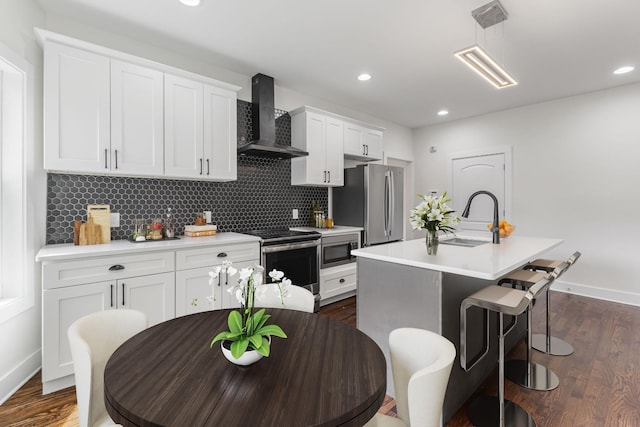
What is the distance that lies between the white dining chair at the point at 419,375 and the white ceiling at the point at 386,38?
7.75ft

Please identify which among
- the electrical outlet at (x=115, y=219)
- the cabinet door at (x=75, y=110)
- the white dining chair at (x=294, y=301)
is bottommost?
the white dining chair at (x=294, y=301)

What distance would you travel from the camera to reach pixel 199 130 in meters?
2.94

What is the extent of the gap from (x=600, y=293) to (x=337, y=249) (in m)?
3.67

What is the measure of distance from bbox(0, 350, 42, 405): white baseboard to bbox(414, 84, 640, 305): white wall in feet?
19.5

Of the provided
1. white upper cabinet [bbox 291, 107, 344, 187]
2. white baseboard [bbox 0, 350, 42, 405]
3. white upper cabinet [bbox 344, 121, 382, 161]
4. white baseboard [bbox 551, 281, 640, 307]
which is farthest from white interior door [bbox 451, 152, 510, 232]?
white baseboard [bbox 0, 350, 42, 405]

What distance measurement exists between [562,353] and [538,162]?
3.06 meters

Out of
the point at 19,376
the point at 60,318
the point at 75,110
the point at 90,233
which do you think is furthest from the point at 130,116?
the point at 19,376

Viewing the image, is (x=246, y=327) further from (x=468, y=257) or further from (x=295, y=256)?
(x=295, y=256)

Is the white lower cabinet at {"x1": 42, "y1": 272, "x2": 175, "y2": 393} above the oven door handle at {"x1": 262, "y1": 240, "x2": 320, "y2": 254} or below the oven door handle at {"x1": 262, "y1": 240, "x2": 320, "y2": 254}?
below

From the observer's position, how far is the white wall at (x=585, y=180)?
3.89 m

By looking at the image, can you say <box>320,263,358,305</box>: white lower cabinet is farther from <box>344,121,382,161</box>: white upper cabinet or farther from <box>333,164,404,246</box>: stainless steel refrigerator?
<box>344,121,382,161</box>: white upper cabinet

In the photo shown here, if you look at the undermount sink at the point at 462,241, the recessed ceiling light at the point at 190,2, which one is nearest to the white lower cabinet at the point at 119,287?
the recessed ceiling light at the point at 190,2

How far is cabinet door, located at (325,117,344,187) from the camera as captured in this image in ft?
13.3

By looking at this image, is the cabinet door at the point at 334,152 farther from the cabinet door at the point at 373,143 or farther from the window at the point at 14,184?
the window at the point at 14,184
